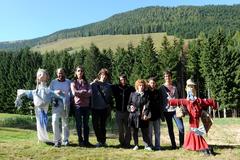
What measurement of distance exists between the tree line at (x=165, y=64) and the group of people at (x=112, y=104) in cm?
3869

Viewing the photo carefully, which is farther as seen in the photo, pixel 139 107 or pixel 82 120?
pixel 82 120

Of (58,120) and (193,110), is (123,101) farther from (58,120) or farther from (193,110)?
(193,110)

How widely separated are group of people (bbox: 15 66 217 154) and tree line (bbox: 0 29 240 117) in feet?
127

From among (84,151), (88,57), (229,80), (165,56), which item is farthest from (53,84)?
(88,57)

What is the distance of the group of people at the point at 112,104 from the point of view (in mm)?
14391

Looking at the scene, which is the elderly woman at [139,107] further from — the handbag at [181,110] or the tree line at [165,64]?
the tree line at [165,64]

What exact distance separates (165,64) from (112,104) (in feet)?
194

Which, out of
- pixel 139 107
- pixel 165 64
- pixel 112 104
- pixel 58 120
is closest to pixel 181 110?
pixel 139 107

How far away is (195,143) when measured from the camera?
14.1 metres

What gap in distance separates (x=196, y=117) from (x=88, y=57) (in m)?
77.0

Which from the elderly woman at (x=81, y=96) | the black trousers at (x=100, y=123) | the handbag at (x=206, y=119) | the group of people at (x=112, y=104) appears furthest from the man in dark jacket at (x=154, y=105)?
the elderly woman at (x=81, y=96)

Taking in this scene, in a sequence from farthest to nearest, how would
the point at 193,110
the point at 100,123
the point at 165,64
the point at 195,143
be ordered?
the point at 165,64 → the point at 100,123 → the point at 193,110 → the point at 195,143

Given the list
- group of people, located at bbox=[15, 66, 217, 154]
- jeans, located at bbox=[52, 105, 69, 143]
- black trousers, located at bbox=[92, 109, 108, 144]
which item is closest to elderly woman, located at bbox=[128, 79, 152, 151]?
group of people, located at bbox=[15, 66, 217, 154]

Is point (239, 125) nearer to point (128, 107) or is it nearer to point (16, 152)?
point (128, 107)
